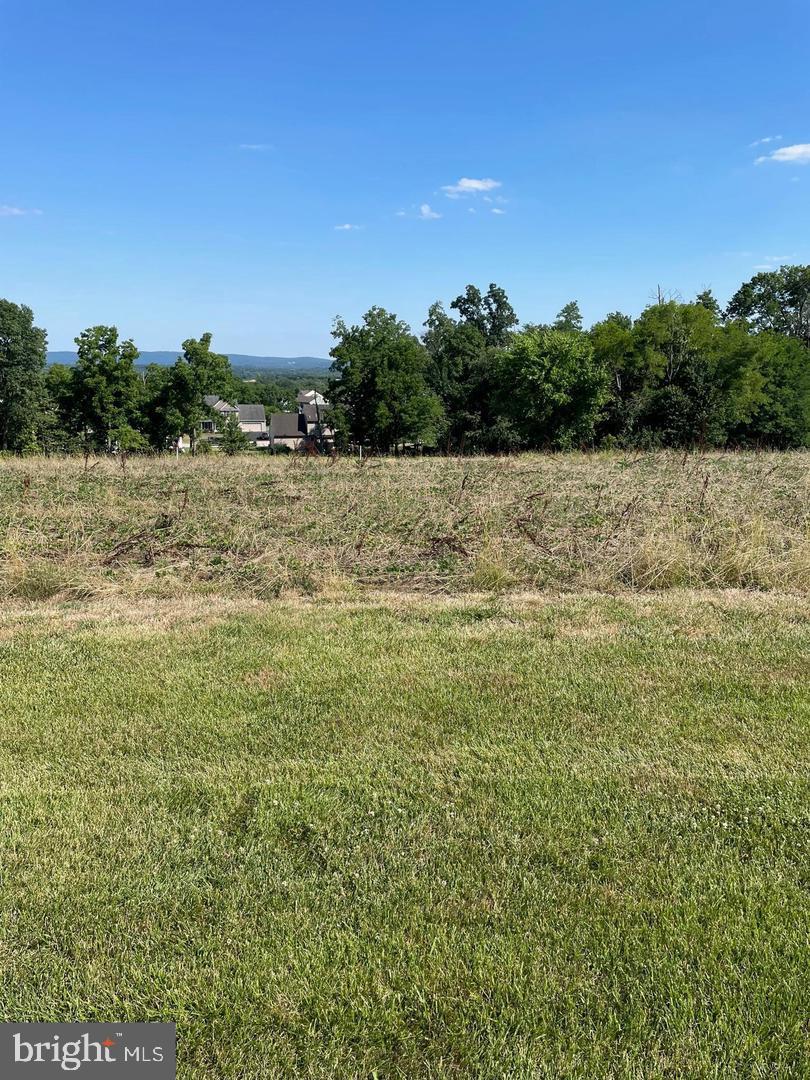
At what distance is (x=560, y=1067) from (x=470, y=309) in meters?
78.5

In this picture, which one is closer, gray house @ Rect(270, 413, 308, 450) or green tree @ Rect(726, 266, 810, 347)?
green tree @ Rect(726, 266, 810, 347)

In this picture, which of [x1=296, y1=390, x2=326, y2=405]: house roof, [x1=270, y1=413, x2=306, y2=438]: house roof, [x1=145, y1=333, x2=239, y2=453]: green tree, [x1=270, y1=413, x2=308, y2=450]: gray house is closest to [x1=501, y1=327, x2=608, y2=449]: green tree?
[x1=145, y1=333, x2=239, y2=453]: green tree

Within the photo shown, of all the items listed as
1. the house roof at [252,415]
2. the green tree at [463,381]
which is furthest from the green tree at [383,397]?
the house roof at [252,415]

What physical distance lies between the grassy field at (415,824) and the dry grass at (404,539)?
0.54 ft

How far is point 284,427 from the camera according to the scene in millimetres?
101250

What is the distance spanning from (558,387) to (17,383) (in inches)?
1438

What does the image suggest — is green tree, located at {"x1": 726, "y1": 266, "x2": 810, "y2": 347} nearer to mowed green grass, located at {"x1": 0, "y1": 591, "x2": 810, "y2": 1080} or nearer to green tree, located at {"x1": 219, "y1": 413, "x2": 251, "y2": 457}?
green tree, located at {"x1": 219, "y1": 413, "x2": 251, "y2": 457}

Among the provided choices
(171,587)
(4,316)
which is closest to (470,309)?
(4,316)

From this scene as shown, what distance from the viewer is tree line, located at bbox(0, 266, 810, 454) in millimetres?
40938

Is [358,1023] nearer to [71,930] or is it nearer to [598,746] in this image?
[71,930]

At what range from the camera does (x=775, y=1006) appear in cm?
207

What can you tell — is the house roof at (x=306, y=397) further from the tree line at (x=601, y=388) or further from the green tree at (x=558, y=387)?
the green tree at (x=558, y=387)

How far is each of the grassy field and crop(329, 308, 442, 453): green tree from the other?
40863 mm

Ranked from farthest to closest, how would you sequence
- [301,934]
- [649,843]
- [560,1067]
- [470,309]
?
[470,309]
[649,843]
[301,934]
[560,1067]
